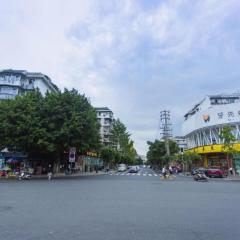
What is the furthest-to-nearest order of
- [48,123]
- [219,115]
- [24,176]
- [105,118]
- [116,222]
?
[105,118], [219,115], [48,123], [24,176], [116,222]

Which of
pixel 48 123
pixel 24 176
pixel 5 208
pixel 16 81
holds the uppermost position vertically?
pixel 16 81

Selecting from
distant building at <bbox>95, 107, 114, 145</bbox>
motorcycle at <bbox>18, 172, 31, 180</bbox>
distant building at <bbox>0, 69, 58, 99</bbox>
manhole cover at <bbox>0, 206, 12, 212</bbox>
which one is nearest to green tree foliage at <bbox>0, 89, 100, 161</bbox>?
motorcycle at <bbox>18, 172, 31, 180</bbox>

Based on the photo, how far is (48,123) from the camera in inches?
1650

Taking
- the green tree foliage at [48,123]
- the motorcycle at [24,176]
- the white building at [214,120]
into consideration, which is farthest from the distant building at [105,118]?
the motorcycle at [24,176]

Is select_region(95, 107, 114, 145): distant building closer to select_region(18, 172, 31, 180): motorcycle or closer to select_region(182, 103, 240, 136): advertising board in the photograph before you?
select_region(182, 103, 240, 136): advertising board

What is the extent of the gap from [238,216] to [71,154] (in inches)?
1480

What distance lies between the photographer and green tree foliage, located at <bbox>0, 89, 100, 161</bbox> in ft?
133

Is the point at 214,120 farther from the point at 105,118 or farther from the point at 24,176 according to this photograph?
the point at 105,118

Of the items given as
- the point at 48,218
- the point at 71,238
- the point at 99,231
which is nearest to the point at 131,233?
the point at 99,231

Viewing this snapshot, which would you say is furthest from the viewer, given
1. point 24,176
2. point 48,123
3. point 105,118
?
point 105,118

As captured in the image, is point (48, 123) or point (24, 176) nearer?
point (24, 176)

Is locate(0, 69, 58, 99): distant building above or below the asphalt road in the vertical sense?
above

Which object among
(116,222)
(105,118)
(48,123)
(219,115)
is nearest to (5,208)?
(116,222)

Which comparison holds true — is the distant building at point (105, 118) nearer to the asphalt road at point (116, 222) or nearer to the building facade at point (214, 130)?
the building facade at point (214, 130)
